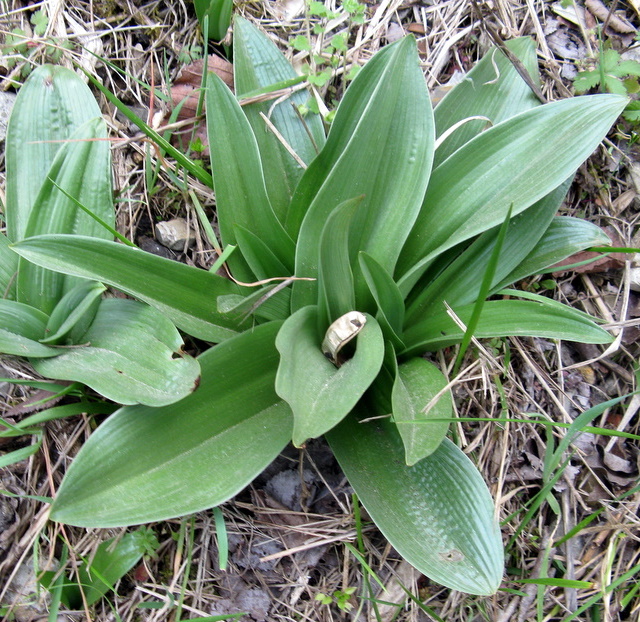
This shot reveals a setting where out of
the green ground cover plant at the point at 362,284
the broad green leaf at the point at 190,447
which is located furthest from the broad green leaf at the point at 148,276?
the broad green leaf at the point at 190,447

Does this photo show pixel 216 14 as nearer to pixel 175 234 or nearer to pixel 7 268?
pixel 175 234

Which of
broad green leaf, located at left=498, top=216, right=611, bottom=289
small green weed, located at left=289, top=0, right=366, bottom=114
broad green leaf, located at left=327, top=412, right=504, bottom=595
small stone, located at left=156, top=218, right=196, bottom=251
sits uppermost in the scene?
small green weed, located at left=289, top=0, right=366, bottom=114

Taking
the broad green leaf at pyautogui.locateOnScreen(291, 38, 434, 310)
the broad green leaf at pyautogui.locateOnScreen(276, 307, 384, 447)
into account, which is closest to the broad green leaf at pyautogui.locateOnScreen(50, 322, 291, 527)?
the broad green leaf at pyautogui.locateOnScreen(276, 307, 384, 447)

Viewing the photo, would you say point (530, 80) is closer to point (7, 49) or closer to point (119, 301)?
point (119, 301)

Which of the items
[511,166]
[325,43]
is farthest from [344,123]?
[325,43]

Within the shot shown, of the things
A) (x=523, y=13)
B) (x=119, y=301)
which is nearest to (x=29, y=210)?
(x=119, y=301)

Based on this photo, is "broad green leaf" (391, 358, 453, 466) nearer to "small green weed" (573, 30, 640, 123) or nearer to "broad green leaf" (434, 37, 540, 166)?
"broad green leaf" (434, 37, 540, 166)

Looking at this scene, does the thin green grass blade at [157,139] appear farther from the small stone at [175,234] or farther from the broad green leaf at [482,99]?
the broad green leaf at [482,99]
